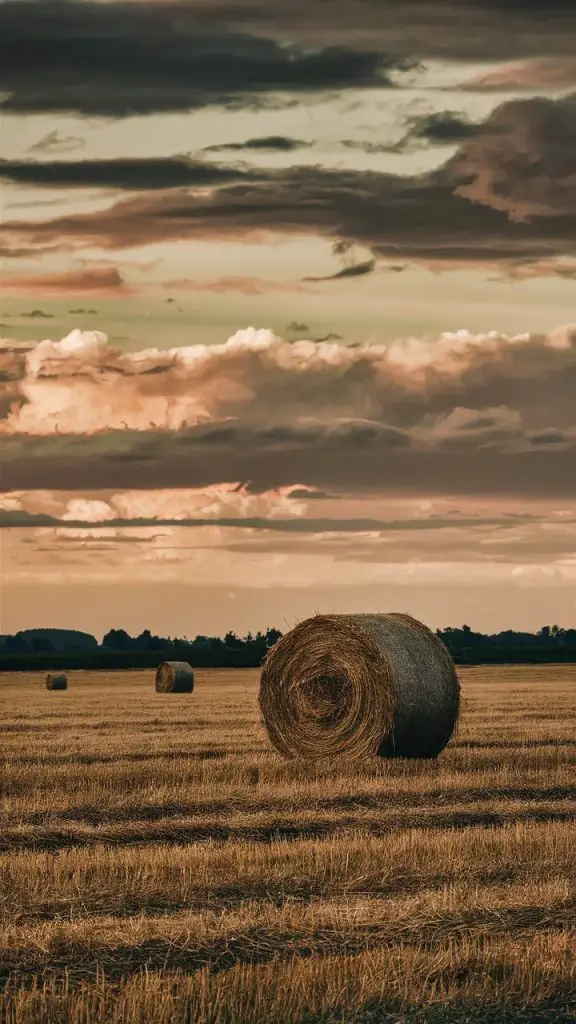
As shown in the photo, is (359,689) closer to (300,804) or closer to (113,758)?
(113,758)

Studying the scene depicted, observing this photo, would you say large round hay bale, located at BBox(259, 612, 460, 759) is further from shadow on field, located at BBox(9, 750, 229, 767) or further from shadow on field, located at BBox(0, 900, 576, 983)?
shadow on field, located at BBox(0, 900, 576, 983)

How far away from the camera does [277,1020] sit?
6773 mm

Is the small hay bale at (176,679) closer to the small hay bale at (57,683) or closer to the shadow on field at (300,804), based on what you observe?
the small hay bale at (57,683)

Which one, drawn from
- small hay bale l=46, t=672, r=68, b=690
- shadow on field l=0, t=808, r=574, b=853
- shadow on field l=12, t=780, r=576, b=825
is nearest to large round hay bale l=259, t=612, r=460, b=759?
shadow on field l=12, t=780, r=576, b=825

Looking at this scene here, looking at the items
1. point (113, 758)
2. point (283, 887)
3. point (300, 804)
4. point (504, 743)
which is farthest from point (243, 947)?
point (504, 743)

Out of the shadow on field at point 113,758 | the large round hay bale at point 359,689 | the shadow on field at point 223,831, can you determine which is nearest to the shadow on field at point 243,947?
the shadow on field at point 223,831

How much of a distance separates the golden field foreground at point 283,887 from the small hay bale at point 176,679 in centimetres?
2143

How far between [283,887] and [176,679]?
31.6 metres

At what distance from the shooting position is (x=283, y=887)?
32.4 feet

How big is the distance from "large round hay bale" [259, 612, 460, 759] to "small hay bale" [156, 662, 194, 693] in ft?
67.7

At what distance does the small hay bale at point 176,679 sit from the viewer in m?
41.3

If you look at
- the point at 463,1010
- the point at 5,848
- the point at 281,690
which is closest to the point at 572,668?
the point at 281,690

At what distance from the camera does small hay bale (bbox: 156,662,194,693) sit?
136 ft

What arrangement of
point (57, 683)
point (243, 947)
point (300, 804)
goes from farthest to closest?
point (57, 683) → point (300, 804) → point (243, 947)
